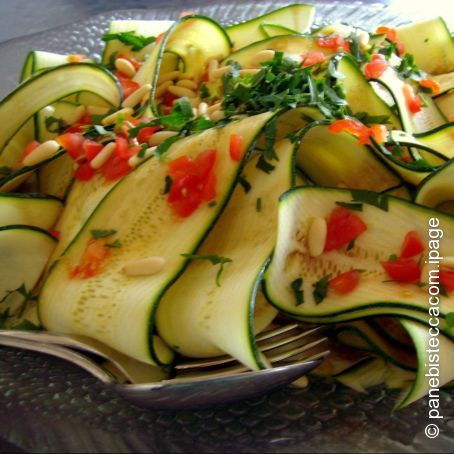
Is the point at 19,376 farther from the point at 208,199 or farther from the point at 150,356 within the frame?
the point at 208,199

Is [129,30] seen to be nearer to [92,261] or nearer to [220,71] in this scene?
[220,71]

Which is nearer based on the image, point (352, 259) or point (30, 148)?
point (352, 259)

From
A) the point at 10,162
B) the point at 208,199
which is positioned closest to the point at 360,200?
the point at 208,199

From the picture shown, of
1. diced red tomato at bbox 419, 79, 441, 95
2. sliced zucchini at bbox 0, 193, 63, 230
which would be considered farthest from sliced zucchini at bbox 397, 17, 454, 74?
sliced zucchini at bbox 0, 193, 63, 230

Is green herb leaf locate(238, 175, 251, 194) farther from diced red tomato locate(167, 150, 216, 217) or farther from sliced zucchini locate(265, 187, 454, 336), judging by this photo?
sliced zucchini locate(265, 187, 454, 336)

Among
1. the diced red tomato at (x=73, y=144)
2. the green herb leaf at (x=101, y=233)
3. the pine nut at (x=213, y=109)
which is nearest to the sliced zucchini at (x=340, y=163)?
the pine nut at (x=213, y=109)

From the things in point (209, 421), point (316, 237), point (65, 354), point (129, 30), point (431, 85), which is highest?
point (129, 30)

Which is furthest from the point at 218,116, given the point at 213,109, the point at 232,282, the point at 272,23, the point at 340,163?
the point at 272,23

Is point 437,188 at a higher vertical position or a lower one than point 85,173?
lower

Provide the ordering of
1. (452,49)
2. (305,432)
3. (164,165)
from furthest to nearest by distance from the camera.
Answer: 1. (452,49)
2. (164,165)
3. (305,432)
